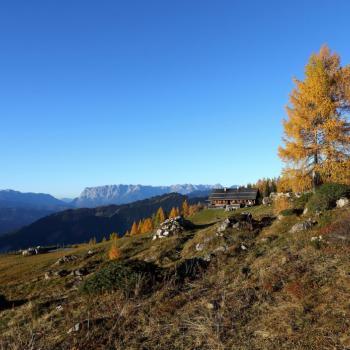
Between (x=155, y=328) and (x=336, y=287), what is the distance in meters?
5.48

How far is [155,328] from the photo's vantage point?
925cm

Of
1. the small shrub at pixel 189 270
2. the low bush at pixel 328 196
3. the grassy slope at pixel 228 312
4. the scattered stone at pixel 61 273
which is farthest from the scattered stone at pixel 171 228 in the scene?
the grassy slope at pixel 228 312

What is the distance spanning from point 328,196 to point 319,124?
29.6 feet

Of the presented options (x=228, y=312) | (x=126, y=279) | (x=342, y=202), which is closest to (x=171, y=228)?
(x=342, y=202)

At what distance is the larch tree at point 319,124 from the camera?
31.0 meters

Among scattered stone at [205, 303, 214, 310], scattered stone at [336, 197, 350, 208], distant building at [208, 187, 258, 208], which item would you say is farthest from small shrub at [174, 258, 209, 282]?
distant building at [208, 187, 258, 208]

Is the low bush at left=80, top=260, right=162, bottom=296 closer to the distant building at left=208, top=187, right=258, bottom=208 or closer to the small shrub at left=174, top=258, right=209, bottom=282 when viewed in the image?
the small shrub at left=174, top=258, right=209, bottom=282

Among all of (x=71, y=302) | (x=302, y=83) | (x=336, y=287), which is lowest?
(x=71, y=302)

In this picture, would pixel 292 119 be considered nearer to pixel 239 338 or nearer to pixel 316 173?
pixel 316 173

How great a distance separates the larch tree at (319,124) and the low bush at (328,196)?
5.43m

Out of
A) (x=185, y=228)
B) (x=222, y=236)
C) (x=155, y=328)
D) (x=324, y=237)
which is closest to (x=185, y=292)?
(x=155, y=328)

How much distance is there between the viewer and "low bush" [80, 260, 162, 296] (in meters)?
12.9

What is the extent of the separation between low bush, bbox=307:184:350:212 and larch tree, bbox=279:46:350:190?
5428 millimetres

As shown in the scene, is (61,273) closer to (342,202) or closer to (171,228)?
(171,228)
